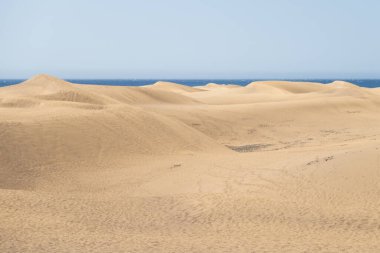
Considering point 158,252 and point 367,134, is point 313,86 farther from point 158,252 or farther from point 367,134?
point 158,252

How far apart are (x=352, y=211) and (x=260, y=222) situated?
2.25 meters

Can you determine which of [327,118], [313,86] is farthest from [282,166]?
[313,86]

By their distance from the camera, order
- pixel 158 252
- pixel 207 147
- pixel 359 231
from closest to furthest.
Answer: pixel 158 252 < pixel 359 231 < pixel 207 147

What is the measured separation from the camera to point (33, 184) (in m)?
14.9

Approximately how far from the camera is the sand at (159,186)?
9938mm

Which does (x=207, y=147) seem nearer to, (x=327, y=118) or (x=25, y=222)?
(x=25, y=222)

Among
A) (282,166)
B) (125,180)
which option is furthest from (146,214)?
(282,166)

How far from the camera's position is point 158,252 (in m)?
9.16

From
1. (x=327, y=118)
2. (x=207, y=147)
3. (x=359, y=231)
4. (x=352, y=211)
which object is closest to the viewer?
(x=359, y=231)

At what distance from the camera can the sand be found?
9938 millimetres

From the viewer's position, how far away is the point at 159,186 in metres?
14.7

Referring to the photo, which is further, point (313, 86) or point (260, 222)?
point (313, 86)

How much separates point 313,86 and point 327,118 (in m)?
29.6

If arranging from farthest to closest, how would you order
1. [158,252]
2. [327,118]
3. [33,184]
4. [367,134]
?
[327,118], [367,134], [33,184], [158,252]
